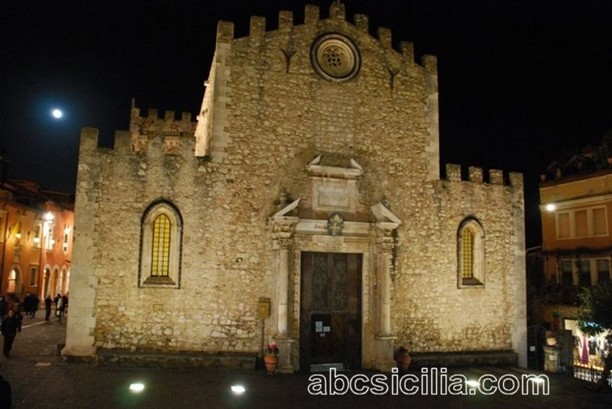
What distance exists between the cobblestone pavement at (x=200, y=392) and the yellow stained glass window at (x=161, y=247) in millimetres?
2814

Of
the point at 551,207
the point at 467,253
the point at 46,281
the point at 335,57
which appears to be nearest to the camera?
the point at 335,57

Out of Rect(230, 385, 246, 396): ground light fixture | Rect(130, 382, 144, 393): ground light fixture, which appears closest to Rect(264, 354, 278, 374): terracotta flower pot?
Rect(230, 385, 246, 396): ground light fixture

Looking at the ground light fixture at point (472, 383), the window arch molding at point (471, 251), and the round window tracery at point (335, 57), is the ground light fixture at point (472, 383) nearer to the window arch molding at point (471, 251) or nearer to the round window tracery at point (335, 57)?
the window arch molding at point (471, 251)

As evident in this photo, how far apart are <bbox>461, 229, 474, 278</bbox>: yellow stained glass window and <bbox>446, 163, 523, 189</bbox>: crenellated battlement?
1.90 meters

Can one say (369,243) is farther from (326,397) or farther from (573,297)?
(573,297)

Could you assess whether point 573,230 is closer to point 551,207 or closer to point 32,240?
point 551,207

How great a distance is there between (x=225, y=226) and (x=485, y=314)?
9610mm

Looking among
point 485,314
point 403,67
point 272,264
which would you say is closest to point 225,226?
point 272,264

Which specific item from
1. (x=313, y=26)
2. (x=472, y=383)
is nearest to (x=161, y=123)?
(x=313, y=26)

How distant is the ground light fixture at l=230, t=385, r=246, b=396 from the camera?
1222cm

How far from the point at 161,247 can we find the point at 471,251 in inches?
425

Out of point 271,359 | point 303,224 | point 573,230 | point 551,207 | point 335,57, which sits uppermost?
point 335,57

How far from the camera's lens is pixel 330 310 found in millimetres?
16250

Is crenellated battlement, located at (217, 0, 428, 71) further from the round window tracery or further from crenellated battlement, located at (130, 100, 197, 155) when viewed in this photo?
crenellated battlement, located at (130, 100, 197, 155)
